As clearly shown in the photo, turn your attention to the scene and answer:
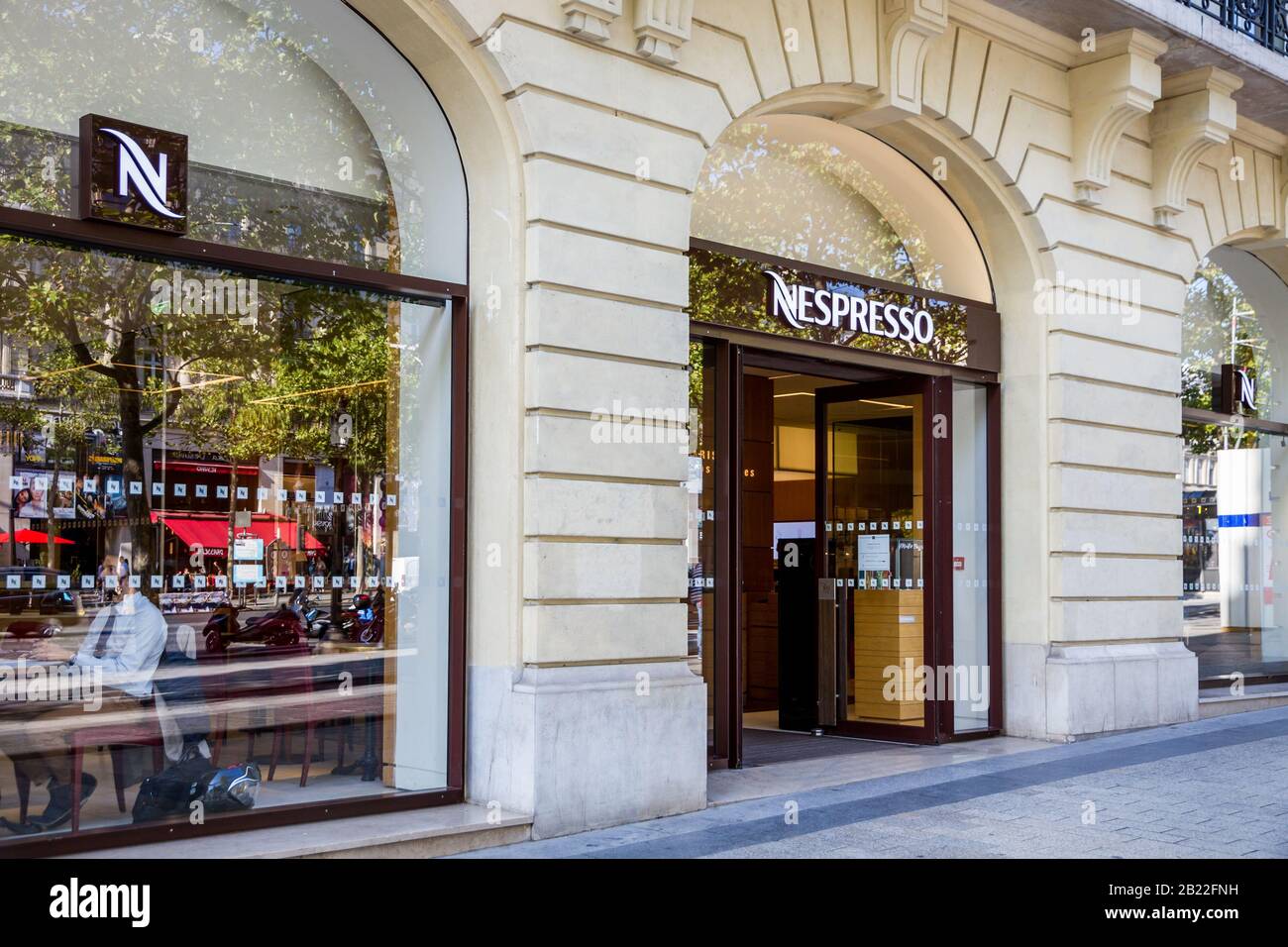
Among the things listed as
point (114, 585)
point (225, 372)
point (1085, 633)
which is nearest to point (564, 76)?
point (225, 372)

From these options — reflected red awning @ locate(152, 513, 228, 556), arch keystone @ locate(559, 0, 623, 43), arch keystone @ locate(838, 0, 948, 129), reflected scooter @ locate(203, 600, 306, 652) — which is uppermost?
arch keystone @ locate(838, 0, 948, 129)

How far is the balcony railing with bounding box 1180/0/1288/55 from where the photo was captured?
42.9 feet

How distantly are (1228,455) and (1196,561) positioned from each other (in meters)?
1.71

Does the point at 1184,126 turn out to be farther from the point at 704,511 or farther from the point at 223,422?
the point at 223,422

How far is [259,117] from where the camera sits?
811cm

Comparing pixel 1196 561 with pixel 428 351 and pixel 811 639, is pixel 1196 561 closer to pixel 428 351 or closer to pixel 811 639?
pixel 811 639

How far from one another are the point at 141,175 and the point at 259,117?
1.04 m

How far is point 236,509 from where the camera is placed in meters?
8.23

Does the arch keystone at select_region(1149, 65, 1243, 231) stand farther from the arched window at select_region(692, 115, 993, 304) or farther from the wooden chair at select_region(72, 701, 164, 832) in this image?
the wooden chair at select_region(72, 701, 164, 832)

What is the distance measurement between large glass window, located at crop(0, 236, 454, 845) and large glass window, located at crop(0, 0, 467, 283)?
36 cm

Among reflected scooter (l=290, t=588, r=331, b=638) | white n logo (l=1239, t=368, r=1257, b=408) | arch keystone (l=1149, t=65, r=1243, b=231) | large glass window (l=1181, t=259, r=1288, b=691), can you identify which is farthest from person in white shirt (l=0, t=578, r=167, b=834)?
white n logo (l=1239, t=368, r=1257, b=408)

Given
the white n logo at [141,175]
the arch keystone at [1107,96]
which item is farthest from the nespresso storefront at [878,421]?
the white n logo at [141,175]

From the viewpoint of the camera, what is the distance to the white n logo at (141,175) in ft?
23.7

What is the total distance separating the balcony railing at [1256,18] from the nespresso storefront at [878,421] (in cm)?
342
